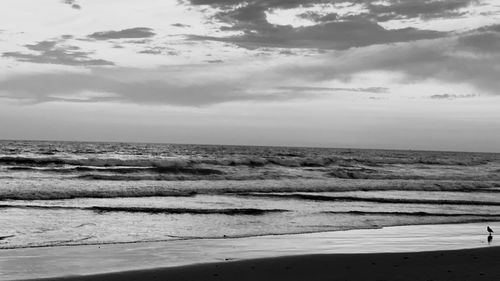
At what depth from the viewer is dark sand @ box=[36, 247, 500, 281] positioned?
9.09 meters

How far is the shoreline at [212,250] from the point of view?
32.0 feet

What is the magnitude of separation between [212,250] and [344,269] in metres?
3.20

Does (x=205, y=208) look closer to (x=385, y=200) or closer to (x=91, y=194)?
(x=91, y=194)

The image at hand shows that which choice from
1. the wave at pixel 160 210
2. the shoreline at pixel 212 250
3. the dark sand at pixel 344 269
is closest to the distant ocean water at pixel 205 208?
the wave at pixel 160 210

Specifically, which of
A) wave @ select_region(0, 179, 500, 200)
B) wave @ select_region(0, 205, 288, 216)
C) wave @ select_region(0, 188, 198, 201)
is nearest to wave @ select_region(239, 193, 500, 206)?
wave @ select_region(0, 179, 500, 200)

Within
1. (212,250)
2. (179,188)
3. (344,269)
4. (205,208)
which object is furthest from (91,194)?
(344,269)

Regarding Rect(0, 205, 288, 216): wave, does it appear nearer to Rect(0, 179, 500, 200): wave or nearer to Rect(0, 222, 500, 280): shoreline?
Rect(0, 179, 500, 200): wave

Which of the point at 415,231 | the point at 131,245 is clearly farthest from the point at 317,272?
the point at 415,231

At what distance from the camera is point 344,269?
980 cm

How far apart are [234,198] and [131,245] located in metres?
12.5

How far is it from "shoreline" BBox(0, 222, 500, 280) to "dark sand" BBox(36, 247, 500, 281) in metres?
0.36

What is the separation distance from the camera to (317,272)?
31.3ft

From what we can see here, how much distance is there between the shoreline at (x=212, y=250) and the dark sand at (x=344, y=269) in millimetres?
360

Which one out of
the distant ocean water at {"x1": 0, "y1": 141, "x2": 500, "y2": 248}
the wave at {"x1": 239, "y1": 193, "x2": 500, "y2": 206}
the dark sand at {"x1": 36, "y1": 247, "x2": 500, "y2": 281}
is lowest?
the wave at {"x1": 239, "y1": 193, "x2": 500, "y2": 206}
